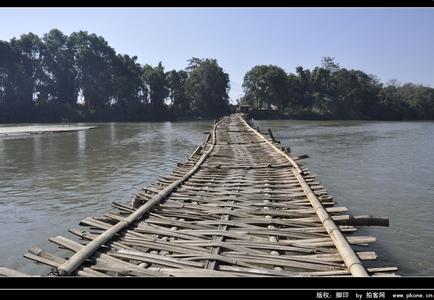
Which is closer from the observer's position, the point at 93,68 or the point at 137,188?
the point at 137,188

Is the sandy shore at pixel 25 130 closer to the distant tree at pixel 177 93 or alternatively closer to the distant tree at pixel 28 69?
the distant tree at pixel 28 69

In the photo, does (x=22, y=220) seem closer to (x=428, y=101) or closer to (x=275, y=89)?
(x=275, y=89)

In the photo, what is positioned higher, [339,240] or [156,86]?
[156,86]

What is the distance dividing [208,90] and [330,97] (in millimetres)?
20663

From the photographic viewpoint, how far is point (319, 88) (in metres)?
69.3

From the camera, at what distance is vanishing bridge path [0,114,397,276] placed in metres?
3.28

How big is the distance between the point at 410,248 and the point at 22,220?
681 cm

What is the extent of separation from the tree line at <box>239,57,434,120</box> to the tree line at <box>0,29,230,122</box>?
21.3 feet

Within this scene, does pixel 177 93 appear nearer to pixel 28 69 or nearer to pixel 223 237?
pixel 28 69

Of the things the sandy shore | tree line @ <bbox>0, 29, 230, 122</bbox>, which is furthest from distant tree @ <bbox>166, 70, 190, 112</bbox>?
the sandy shore

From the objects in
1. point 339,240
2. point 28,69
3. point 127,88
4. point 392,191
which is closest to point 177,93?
point 127,88

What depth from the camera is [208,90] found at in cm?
6412

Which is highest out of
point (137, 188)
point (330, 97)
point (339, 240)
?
point (330, 97)
